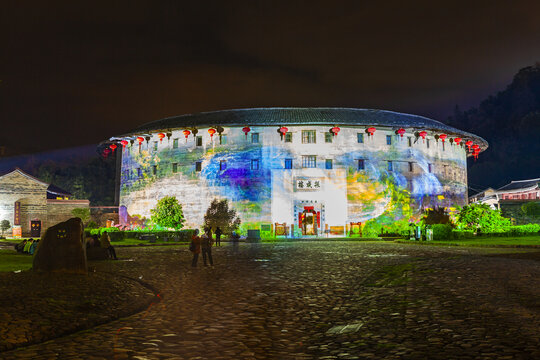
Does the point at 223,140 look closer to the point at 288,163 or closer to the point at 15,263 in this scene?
the point at 288,163

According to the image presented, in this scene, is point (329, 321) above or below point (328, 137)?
below

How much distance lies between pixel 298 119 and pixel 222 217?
420 inches

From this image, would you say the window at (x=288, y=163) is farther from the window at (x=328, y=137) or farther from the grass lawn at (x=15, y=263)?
the grass lawn at (x=15, y=263)

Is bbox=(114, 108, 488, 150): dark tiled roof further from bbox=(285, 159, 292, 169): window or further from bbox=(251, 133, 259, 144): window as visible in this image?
bbox=(285, 159, 292, 169): window

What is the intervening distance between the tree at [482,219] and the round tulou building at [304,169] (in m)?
7.36

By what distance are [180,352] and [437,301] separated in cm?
425

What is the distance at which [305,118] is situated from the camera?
41.5m

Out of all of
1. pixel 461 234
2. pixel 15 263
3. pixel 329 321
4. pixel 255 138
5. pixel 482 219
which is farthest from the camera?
pixel 255 138

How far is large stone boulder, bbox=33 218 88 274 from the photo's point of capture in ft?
36.6

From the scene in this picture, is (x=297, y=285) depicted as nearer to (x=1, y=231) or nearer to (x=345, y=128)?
(x=345, y=128)

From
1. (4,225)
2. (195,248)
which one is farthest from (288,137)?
(195,248)

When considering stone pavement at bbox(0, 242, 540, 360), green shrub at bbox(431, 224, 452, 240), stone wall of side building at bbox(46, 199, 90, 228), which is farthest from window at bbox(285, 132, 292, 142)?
stone pavement at bbox(0, 242, 540, 360)

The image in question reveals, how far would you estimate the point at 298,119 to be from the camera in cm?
4131

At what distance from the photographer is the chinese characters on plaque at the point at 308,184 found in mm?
40656
